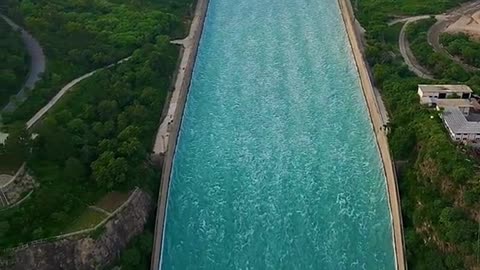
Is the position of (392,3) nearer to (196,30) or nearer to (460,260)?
(196,30)

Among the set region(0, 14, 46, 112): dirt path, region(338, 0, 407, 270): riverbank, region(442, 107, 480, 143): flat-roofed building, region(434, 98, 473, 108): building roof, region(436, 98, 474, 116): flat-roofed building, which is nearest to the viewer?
region(338, 0, 407, 270): riverbank

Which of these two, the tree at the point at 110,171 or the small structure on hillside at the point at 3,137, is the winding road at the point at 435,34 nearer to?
the tree at the point at 110,171

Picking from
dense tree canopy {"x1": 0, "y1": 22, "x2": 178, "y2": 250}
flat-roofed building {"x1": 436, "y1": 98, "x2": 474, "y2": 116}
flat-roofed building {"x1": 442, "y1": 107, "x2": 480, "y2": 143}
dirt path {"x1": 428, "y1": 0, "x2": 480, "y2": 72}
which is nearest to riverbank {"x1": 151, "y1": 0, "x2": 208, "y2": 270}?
dense tree canopy {"x1": 0, "y1": 22, "x2": 178, "y2": 250}

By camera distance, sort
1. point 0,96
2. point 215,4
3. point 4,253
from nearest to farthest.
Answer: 1. point 4,253
2. point 0,96
3. point 215,4

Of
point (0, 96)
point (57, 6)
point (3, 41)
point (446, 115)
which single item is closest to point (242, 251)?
point (446, 115)

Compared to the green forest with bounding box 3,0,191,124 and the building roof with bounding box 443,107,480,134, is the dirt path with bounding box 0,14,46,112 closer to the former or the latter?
the green forest with bounding box 3,0,191,124

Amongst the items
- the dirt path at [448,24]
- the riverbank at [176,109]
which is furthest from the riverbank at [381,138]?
the riverbank at [176,109]
